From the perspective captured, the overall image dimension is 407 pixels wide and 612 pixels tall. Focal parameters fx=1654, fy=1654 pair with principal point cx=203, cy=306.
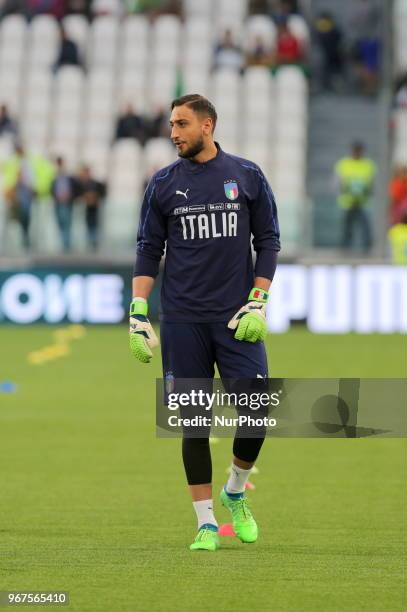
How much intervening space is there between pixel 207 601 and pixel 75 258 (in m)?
19.4

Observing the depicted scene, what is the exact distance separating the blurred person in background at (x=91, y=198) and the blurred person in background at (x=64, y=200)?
147 mm

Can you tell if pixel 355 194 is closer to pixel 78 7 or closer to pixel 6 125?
pixel 6 125

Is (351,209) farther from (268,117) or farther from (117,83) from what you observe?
(117,83)

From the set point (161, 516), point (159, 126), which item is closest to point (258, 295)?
point (161, 516)

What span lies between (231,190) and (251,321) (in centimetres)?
67

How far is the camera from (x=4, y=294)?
26188 millimetres

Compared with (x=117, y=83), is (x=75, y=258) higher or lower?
lower

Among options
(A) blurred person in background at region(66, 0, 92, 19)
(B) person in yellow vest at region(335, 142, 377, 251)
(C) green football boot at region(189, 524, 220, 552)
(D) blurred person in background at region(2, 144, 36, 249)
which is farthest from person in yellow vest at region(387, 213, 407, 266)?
(C) green football boot at region(189, 524, 220, 552)

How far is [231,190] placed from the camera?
26.8ft

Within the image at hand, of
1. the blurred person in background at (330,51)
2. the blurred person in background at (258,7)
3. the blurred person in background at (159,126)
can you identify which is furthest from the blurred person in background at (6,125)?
the blurred person in background at (330,51)

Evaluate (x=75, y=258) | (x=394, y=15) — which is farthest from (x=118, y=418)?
(x=394, y=15)

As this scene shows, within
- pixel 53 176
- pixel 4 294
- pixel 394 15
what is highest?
pixel 394 15

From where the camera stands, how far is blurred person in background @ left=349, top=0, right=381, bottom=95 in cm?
3428

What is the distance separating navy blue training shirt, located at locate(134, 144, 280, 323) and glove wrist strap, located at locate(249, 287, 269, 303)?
8cm
